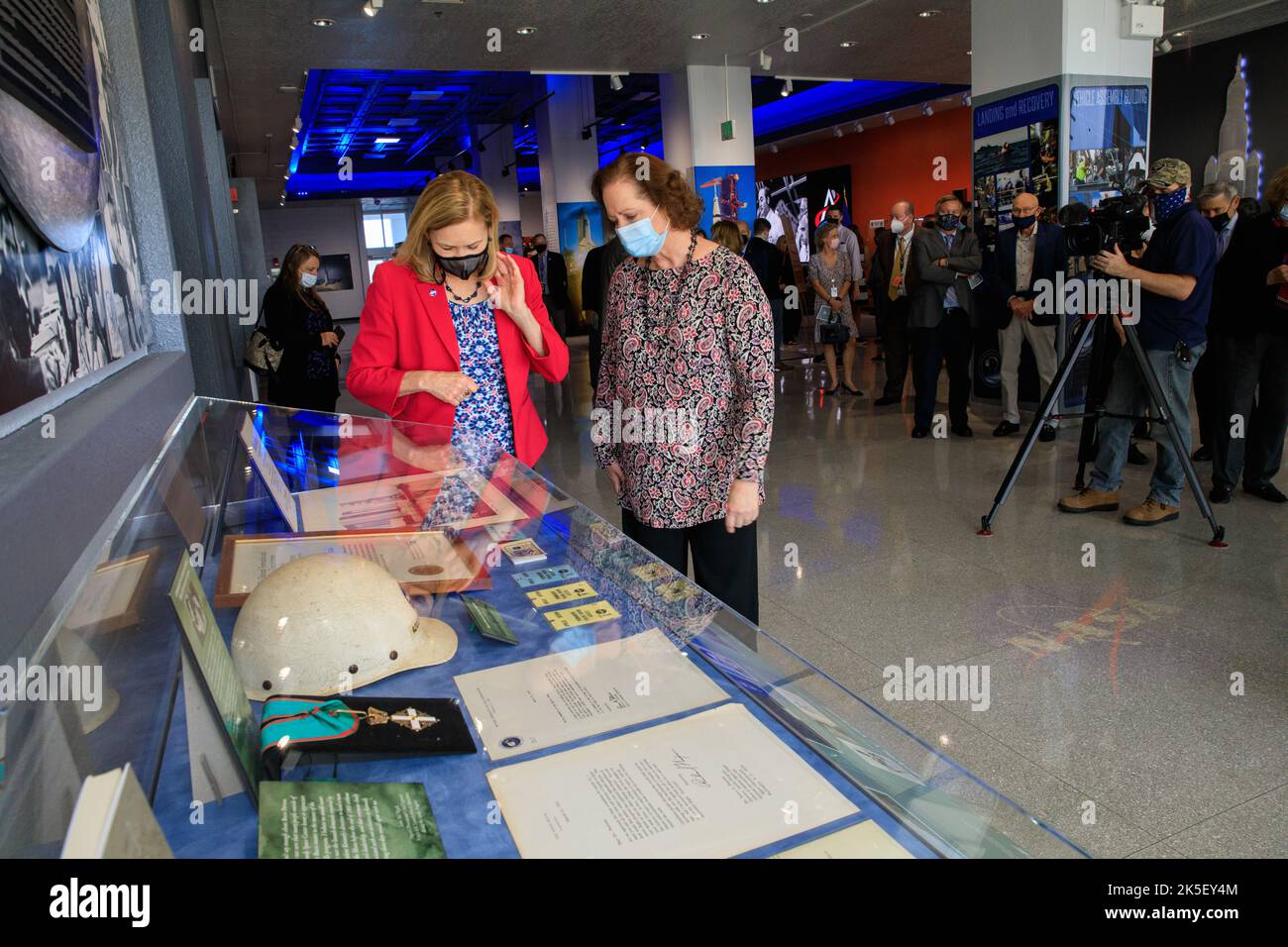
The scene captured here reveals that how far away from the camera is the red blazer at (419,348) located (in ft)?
7.44

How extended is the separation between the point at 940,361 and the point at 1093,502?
223 cm

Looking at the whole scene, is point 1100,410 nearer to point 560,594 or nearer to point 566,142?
point 560,594

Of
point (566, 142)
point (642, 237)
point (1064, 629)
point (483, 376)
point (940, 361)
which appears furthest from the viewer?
point (566, 142)

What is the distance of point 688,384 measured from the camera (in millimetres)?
2162

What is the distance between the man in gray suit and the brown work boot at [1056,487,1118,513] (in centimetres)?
192

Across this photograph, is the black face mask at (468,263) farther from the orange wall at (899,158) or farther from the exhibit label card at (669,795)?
the orange wall at (899,158)

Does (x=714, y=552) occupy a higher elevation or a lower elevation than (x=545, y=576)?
lower

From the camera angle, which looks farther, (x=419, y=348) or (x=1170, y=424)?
(x=1170, y=424)

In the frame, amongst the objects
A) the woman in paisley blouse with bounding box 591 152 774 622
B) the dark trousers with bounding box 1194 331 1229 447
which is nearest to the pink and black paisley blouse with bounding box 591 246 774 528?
the woman in paisley blouse with bounding box 591 152 774 622

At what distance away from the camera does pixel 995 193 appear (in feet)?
21.7

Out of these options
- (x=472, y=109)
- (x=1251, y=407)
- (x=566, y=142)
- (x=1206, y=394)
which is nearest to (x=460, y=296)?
(x=1251, y=407)

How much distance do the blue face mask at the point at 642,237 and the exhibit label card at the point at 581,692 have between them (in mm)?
1226

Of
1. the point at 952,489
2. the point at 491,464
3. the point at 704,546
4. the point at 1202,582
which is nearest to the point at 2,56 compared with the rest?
the point at 491,464
